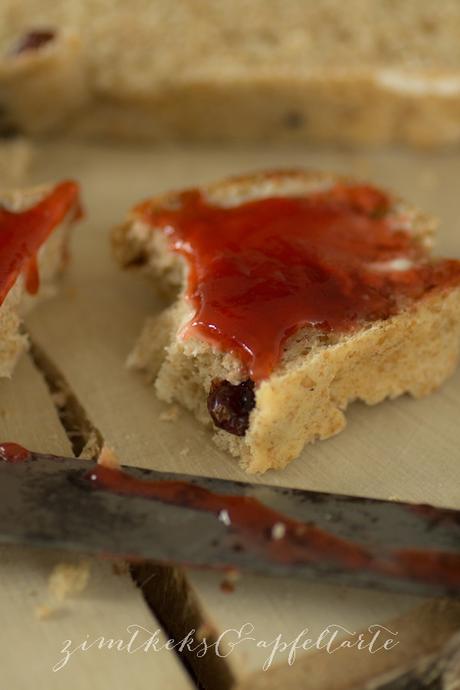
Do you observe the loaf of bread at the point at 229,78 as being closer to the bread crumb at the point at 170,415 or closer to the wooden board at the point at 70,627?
the bread crumb at the point at 170,415

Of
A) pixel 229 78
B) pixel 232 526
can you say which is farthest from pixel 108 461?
pixel 229 78

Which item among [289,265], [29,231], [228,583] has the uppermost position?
[29,231]

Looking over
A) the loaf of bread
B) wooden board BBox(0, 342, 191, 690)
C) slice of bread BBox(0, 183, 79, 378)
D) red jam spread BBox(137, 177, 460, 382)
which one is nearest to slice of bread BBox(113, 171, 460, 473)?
red jam spread BBox(137, 177, 460, 382)

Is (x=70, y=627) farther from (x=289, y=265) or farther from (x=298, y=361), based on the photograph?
(x=289, y=265)

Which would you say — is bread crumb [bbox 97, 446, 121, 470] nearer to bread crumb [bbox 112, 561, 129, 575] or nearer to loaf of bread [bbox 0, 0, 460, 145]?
bread crumb [bbox 112, 561, 129, 575]

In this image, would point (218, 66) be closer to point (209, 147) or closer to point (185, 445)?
point (209, 147)

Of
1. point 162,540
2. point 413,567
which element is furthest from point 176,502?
point 413,567
